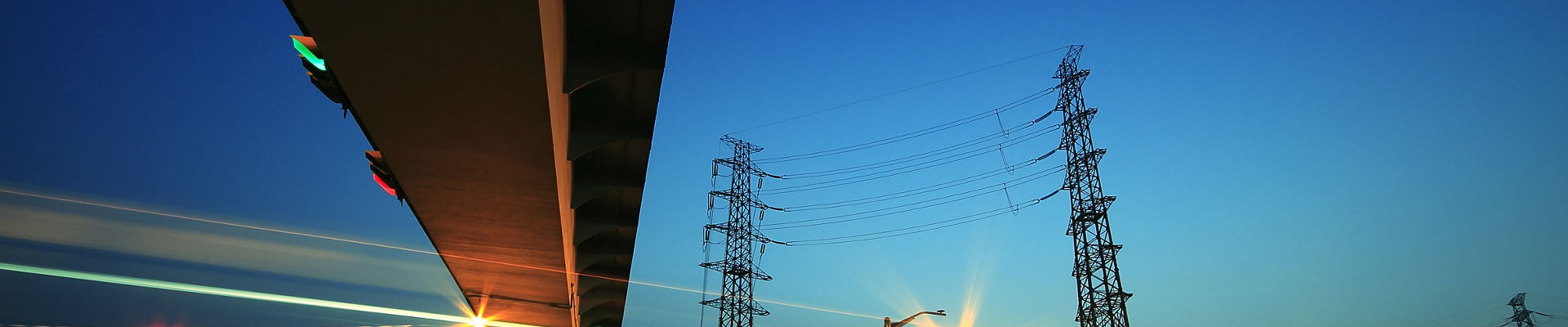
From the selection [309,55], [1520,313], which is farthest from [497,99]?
[1520,313]

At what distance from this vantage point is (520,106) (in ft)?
24.9

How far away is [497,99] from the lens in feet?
24.5

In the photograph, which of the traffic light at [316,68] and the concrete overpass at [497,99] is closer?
the concrete overpass at [497,99]

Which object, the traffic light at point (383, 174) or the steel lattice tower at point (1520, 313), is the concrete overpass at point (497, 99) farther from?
the steel lattice tower at point (1520, 313)

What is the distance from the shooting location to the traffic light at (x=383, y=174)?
10508 mm

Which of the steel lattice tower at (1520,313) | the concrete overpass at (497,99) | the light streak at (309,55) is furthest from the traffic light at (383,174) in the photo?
the steel lattice tower at (1520,313)

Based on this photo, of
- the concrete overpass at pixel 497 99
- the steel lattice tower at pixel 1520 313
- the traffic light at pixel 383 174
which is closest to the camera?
the concrete overpass at pixel 497 99

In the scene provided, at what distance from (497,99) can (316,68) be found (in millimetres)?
2000

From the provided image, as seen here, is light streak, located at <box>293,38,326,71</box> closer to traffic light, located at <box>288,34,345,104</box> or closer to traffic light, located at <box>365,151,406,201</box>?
traffic light, located at <box>288,34,345,104</box>

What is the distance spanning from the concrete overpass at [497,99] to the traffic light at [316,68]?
0.9 inches

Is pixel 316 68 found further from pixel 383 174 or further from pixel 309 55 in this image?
pixel 383 174

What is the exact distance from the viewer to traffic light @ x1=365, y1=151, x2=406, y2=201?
10.5 metres

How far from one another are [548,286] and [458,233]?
18.8 feet

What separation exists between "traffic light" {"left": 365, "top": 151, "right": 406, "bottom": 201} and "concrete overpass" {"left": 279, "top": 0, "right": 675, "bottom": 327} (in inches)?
9.7
